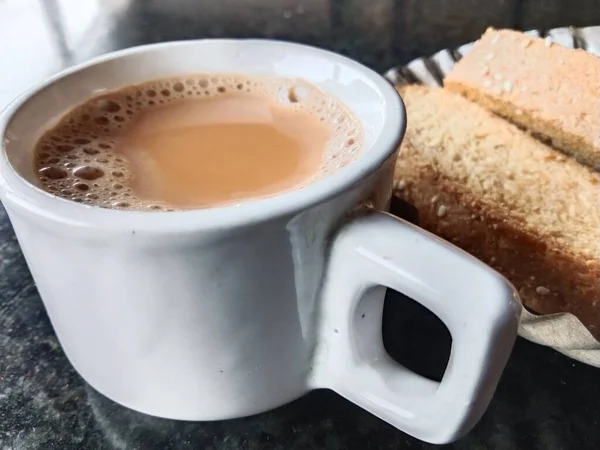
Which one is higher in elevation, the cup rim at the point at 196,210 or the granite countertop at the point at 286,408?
the cup rim at the point at 196,210

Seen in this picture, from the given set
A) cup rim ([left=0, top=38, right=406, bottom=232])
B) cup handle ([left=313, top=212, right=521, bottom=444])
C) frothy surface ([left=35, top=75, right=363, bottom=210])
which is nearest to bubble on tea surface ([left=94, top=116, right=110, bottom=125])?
frothy surface ([left=35, top=75, right=363, bottom=210])

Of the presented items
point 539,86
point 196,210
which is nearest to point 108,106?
point 196,210

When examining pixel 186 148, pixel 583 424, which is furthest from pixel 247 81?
pixel 583 424

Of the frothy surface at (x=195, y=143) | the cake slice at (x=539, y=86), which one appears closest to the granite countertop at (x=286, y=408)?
the frothy surface at (x=195, y=143)

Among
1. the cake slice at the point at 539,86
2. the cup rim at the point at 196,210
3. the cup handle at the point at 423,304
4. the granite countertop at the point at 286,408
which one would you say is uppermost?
the cup rim at the point at 196,210

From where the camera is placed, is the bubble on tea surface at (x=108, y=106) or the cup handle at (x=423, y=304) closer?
the cup handle at (x=423, y=304)

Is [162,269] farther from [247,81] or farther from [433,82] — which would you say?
[433,82]

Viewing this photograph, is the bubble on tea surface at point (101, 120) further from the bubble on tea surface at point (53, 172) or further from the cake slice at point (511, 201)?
the cake slice at point (511, 201)
